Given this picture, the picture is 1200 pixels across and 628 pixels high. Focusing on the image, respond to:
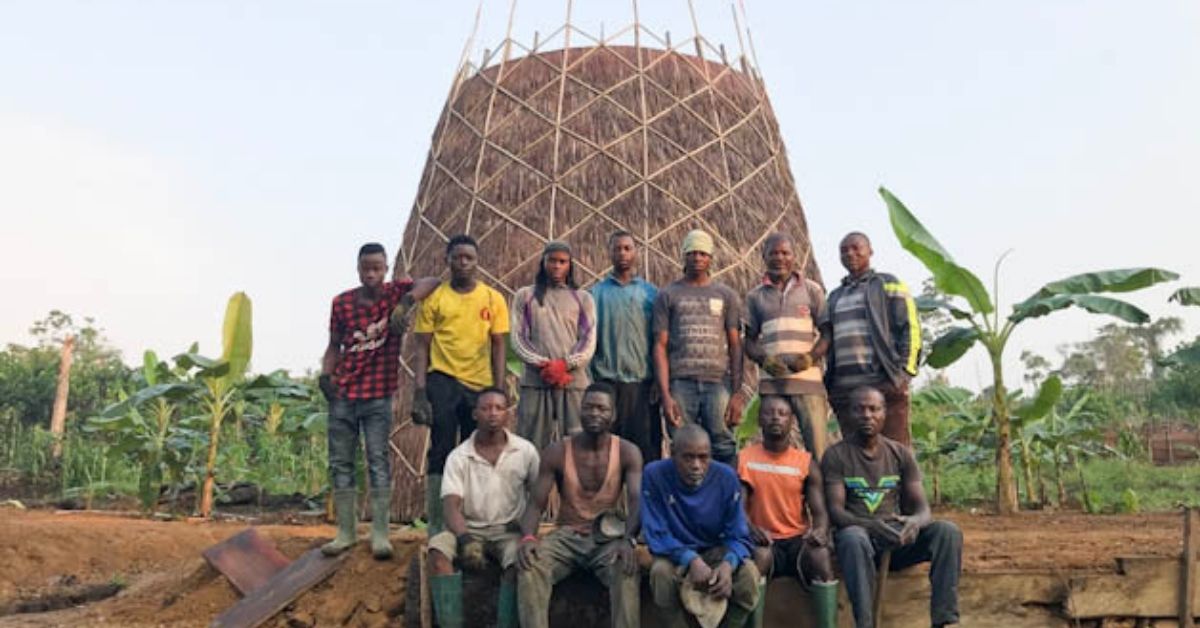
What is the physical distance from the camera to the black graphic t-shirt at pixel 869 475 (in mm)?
3676

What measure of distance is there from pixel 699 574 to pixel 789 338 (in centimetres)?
134

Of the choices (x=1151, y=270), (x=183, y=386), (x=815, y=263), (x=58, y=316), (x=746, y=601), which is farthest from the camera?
(x=58, y=316)

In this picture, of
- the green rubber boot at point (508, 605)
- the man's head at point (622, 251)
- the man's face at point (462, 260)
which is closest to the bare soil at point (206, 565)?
the green rubber boot at point (508, 605)

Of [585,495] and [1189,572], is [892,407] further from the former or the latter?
[585,495]

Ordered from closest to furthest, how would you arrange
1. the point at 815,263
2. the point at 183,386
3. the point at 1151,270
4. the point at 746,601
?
the point at 746,601, the point at 1151,270, the point at 183,386, the point at 815,263

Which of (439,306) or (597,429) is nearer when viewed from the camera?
(597,429)

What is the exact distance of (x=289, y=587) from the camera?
174 inches

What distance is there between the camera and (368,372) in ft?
14.5

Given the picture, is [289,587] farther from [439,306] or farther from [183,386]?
[183,386]

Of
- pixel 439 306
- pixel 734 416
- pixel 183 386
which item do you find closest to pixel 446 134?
pixel 183 386

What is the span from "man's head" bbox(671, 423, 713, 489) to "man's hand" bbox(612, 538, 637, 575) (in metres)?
0.32

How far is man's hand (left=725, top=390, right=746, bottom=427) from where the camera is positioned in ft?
13.6

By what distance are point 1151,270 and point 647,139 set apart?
4304mm

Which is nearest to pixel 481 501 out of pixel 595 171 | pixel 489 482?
pixel 489 482
